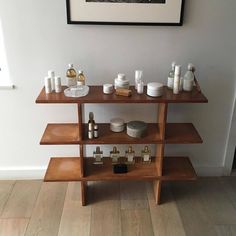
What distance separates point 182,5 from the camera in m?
1.64

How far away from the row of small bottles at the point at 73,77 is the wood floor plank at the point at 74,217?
778 mm

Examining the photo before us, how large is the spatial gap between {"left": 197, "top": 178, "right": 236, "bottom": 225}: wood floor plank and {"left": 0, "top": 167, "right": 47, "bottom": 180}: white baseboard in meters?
1.18

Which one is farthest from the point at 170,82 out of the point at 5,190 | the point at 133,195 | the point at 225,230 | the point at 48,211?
the point at 5,190

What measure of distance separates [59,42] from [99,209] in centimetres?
109

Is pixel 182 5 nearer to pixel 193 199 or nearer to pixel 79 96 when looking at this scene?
pixel 79 96

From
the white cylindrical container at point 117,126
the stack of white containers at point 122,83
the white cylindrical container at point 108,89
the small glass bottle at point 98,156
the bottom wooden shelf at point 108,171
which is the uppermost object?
the stack of white containers at point 122,83

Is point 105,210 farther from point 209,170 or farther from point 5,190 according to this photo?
point 209,170

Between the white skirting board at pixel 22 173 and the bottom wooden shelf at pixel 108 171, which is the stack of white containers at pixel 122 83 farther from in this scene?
the white skirting board at pixel 22 173

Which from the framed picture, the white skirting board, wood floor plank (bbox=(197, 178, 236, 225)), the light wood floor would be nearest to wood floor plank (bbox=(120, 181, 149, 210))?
the light wood floor

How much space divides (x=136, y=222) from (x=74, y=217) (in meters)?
0.39

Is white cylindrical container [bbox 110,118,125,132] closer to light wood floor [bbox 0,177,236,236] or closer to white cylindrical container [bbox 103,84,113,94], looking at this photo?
white cylindrical container [bbox 103,84,113,94]

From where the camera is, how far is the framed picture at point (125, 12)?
1.62 m

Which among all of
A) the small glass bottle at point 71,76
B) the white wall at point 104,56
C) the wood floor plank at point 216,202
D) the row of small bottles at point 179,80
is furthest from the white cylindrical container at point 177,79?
the wood floor plank at point 216,202

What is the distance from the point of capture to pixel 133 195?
1.94 metres
